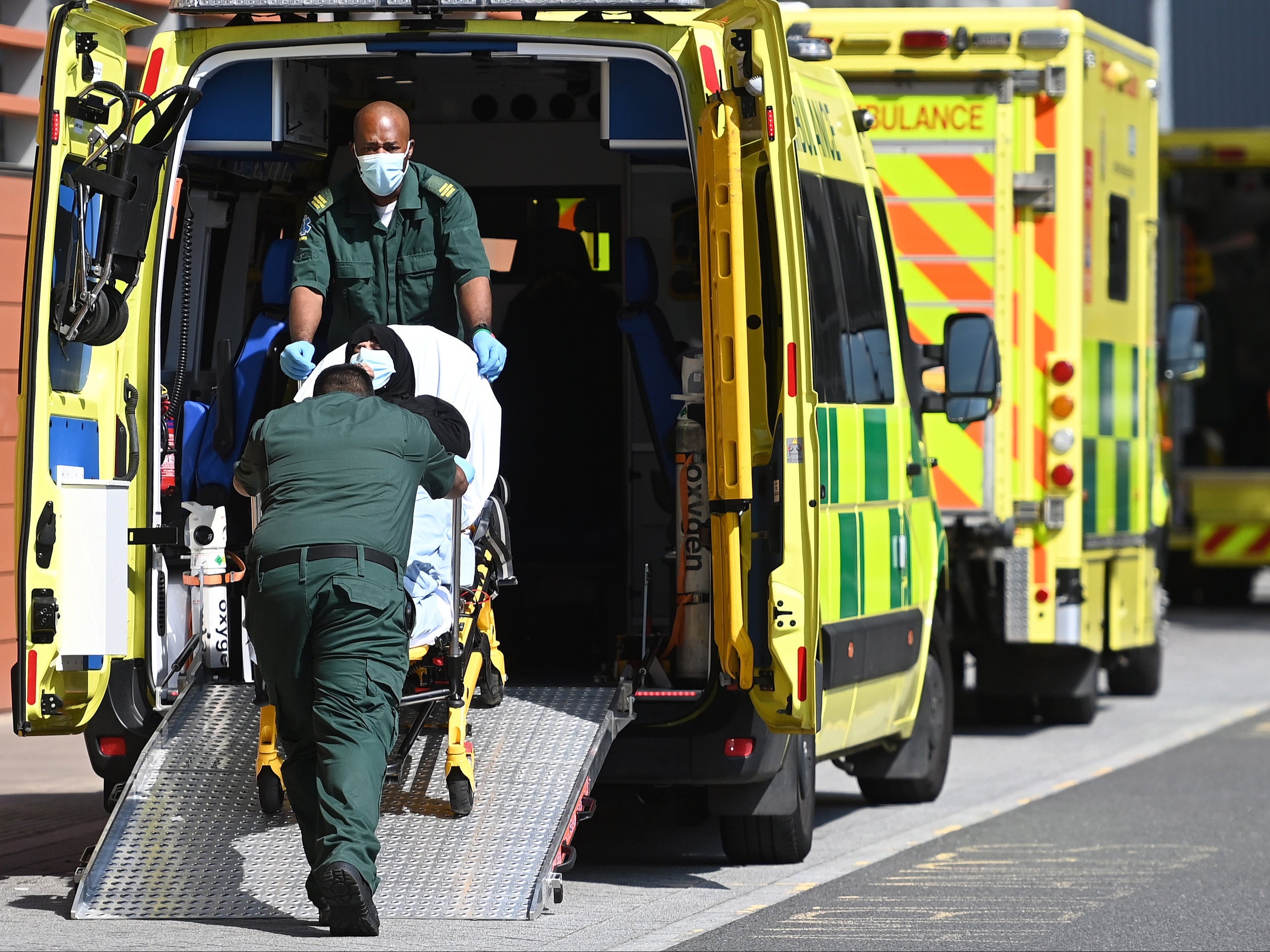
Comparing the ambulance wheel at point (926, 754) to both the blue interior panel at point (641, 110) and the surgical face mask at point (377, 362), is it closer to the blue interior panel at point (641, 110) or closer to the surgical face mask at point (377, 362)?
the blue interior panel at point (641, 110)

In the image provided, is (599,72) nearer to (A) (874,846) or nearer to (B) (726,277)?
(B) (726,277)

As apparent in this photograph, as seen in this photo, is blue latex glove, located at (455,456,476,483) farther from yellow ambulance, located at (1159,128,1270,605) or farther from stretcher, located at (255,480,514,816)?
yellow ambulance, located at (1159,128,1270,605)

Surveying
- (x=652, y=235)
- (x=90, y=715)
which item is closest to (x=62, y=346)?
(x=90, y=715)

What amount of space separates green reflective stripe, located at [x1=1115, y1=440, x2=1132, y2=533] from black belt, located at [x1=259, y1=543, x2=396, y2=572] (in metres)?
6.10

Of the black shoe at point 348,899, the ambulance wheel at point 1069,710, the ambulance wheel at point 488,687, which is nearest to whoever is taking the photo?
the black shoe at point 348,899

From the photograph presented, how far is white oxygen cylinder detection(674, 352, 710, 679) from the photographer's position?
24.5 feet

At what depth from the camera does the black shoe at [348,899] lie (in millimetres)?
6230

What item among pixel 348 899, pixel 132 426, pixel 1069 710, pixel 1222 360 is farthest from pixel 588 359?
pixel 1222 360

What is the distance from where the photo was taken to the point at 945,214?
36.2ft

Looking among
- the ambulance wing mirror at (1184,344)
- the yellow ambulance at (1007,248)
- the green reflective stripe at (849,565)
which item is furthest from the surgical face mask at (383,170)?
the ambulance wing mirror at (1184,344)

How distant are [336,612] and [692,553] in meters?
1.48

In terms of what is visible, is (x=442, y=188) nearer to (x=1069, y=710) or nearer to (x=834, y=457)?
(x=834, y=457)

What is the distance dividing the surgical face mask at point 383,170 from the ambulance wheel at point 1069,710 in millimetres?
5861

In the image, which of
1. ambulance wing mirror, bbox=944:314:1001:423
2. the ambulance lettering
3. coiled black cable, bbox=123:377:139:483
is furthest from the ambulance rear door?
coiled black cable, bbox=123:377:139:483
